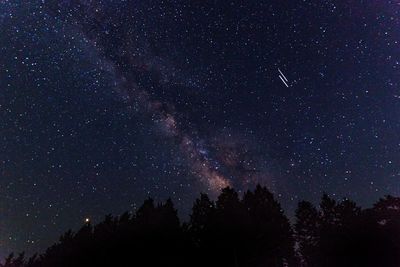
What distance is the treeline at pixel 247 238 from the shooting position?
3728 centimetres

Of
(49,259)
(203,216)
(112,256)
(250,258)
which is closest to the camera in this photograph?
(250,258)

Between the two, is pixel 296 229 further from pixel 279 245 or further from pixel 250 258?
pixel 250 258

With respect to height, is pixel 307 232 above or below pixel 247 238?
above

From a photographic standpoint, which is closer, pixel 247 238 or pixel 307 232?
pixel 247 238

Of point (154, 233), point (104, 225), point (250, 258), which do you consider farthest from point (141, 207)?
point (250, 258)

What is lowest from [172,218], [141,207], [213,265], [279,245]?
[213,265]

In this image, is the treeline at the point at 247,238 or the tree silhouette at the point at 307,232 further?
the tree silhouette at the point at 307,232

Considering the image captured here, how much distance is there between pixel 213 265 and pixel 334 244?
42.3ft

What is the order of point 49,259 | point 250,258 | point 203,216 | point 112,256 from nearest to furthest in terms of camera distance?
point 250,258
point 112,256
point 203,216
point 49,259

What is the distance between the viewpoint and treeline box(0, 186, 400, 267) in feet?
122

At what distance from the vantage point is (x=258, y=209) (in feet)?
143

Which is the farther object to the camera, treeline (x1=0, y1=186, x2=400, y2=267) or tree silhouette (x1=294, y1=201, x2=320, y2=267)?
tree silhouette (x1=294, y1=201, x2=320, y2=267)

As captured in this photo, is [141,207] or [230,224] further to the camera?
[141,207]

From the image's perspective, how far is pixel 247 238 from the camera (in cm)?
3769
